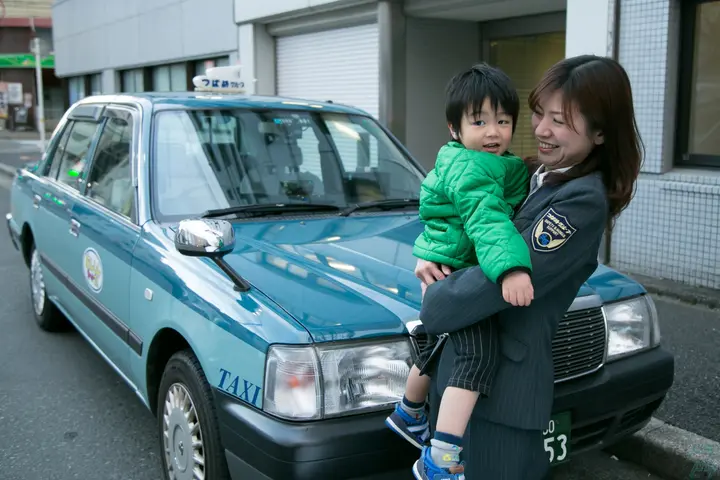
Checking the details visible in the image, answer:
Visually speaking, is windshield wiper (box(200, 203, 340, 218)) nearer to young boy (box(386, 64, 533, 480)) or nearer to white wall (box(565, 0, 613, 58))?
young boy (box(386, 64, 533, 480))

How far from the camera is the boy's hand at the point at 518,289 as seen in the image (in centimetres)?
171

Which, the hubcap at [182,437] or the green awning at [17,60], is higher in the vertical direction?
the green awning at [17,60]

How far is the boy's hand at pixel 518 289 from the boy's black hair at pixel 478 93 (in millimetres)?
495

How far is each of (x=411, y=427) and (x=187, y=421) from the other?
3.05 ft

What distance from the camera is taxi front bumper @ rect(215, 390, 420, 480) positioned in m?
2.19

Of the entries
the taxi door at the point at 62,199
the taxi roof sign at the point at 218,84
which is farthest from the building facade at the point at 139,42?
the taxi roof sign at the point at 218,84

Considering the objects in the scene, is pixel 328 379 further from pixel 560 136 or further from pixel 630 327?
pixel 630 327

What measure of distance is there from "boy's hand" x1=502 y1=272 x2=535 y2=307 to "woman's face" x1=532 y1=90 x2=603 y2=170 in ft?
1.13

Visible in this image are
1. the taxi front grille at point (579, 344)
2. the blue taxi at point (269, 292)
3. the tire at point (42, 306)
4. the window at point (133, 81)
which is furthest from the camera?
the window at point (133, 81)

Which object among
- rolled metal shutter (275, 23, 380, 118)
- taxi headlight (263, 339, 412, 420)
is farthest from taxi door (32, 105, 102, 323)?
rolled metal shutter (275, 23, 380, 118)

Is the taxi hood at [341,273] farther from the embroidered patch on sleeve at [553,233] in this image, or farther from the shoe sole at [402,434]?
the embroidered patch on sleeve at [553,233]

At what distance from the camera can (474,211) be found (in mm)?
1822

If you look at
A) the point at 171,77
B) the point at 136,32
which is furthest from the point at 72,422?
the point at 136,32

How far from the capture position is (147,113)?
3730 millimetres
